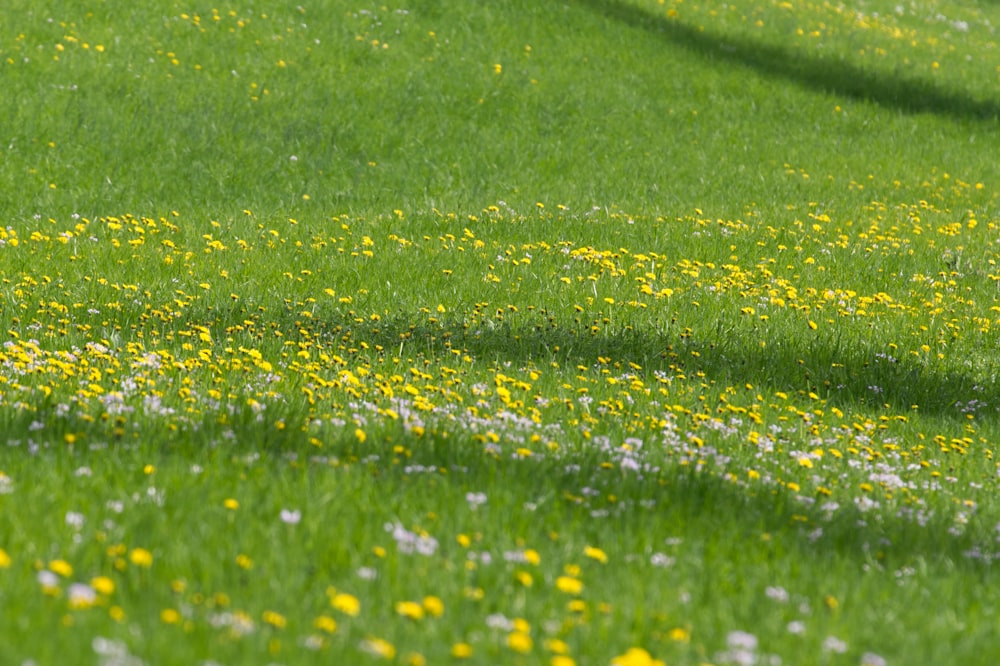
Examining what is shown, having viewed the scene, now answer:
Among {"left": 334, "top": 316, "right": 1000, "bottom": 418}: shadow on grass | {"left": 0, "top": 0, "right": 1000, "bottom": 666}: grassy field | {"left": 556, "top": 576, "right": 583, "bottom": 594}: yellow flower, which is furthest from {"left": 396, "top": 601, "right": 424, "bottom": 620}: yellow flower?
{"left": 334, "top": 316, "right": 1000, "bottom": 418}: shadow on grass

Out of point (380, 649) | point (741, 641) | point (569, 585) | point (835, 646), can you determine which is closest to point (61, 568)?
point (380, 649)

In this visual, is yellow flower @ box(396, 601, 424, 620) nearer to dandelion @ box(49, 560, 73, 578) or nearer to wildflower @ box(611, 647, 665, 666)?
wildflower @ box(611, 647, 665, 666)

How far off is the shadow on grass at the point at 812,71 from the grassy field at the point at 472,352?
0.83 meters

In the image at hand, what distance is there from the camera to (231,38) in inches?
626

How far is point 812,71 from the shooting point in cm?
1930

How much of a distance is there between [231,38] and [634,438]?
13099mm

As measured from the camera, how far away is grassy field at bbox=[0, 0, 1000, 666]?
9.53 ft

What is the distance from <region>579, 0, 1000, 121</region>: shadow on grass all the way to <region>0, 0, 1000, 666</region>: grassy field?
2.72 ft

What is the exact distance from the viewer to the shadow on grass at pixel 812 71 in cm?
1873

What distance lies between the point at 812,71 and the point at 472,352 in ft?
48.8

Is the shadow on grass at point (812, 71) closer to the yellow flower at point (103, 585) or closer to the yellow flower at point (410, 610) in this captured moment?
the yellow flower at point (410, 610)

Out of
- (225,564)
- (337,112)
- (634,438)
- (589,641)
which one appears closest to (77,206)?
(337,112)

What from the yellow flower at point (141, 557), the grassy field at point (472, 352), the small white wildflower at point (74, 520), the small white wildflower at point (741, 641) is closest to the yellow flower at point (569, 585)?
the grassy field at point (472, 352)

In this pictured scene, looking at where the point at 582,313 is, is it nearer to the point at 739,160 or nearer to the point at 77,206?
the point at 77,206
